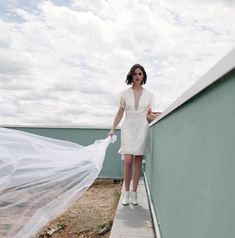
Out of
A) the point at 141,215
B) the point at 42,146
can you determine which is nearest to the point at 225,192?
the point at 42,146

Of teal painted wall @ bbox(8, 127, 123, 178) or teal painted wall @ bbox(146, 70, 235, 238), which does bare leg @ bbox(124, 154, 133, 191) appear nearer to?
teal painted wall @ bbox(146, 70, 235, 238)

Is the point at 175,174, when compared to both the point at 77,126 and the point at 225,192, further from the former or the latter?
the point at 77,126

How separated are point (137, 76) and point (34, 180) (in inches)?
72.9

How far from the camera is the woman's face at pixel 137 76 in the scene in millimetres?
4129

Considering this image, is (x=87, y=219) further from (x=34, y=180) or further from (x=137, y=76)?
(x=34, y=180)

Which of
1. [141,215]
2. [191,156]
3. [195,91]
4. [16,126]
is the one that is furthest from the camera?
[16,126]

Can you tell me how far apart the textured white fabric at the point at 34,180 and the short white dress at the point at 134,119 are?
1.01 meters

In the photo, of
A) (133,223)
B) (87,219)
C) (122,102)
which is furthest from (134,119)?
(87,219)

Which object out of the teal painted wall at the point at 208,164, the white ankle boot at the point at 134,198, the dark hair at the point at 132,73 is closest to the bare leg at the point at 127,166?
the white ankle boot at the point at 134,198

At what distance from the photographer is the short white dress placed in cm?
425

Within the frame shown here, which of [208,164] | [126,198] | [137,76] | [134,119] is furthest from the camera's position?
[126,198]

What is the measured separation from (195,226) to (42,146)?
75.4 inches

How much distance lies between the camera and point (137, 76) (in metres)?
4.16

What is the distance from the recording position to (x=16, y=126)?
901cm
